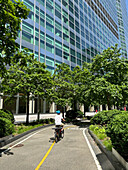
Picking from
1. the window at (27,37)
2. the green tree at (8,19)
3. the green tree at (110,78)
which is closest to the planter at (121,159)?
the green tree at (8,19)

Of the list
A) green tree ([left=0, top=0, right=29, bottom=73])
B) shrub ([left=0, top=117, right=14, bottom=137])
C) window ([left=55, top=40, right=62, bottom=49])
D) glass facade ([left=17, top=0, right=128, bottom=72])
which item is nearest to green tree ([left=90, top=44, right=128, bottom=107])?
shrub ([left=0, top=117, right=14, bottom=137])

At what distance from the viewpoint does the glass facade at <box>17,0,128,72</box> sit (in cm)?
3212

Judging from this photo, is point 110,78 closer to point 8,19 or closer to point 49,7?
point 8,19

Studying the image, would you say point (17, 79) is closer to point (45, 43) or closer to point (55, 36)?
point (45, 43)

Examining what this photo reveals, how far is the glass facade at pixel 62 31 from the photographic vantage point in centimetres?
3212

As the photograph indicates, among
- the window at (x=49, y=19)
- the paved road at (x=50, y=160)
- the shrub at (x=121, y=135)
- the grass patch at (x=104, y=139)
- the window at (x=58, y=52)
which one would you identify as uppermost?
the window at (x=49, y=19)

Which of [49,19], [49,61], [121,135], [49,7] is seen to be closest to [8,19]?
[121,135]

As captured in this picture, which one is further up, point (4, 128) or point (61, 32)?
point (61, 32)

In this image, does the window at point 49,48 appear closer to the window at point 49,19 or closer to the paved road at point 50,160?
the window at point 49,19

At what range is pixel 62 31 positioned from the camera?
4191cm

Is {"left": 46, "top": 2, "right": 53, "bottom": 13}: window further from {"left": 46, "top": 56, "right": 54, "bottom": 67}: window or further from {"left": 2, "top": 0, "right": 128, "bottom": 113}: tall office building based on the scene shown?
{"left": 46, "top": 56, "right": 54, "bottom": 67}: window

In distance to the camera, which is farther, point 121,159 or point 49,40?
point 49,40

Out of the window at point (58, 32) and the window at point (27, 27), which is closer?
the window at point (27, 27)

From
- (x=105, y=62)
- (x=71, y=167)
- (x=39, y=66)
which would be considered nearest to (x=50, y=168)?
(x=71, y=167)
